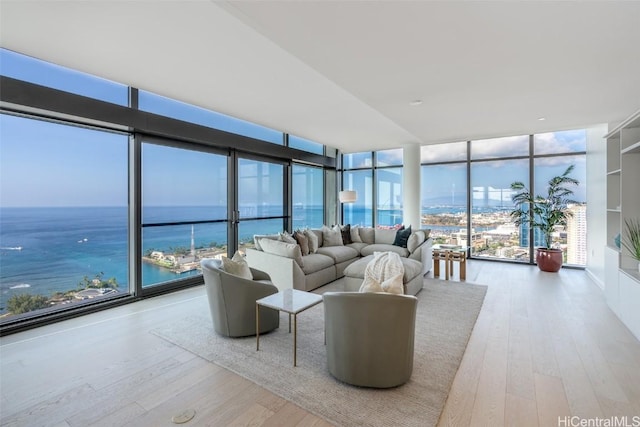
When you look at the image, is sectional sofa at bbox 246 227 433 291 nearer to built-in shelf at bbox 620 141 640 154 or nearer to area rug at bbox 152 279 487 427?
area rug at bbox 152 279 487 427

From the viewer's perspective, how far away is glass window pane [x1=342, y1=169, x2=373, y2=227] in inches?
332

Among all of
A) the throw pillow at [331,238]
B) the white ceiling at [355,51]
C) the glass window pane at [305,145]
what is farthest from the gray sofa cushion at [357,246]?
the white ceiling at [355,51]

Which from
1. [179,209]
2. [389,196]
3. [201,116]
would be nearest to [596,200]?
[389,196]

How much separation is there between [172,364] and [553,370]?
3.16 metres

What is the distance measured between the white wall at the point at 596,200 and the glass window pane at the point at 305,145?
18.4 feet

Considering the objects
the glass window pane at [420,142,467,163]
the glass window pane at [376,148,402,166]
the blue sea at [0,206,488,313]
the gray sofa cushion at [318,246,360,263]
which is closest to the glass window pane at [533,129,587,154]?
the glass window pane at [420,142,467,163]

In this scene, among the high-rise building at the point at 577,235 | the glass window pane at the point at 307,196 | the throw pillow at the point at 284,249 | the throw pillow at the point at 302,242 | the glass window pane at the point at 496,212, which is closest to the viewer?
the throw pillow at the point at 284,249

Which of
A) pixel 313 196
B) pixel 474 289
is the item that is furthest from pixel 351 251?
pixel 313 196

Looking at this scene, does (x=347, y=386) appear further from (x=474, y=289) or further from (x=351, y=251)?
(x=351, y=251)

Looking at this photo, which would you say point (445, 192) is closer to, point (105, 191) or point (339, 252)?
point (339, 252)

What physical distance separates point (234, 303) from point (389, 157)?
646 cm

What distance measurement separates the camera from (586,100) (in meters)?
4.02

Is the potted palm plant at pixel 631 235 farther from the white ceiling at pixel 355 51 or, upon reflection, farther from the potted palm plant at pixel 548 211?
the potted palm plant at pixel 548 211

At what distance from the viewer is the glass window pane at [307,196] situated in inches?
285
